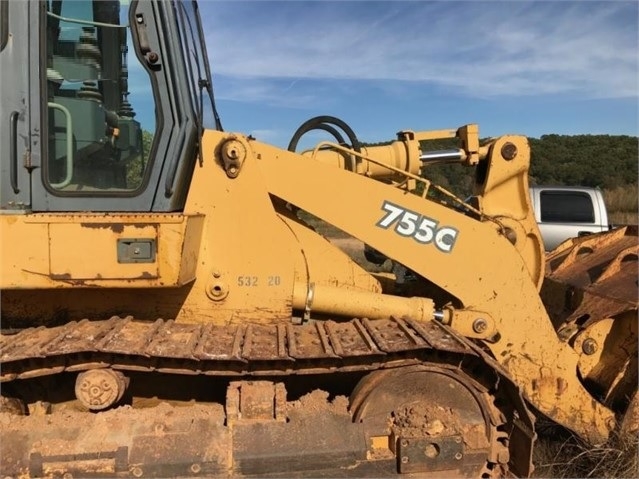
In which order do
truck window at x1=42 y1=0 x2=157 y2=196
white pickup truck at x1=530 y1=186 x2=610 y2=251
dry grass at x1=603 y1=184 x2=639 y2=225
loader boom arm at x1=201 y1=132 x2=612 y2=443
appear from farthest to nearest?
1. dry grass at x1=603 y1=184 x2=639 y2=225
2. white pickup truck at x1=530 y1=186 x2=610 y2=251
3. loader boom arm at x1=201 y1=132 x2=612 y2=443
4. truck window at x1=42 y1=0 x2=157 y2=196

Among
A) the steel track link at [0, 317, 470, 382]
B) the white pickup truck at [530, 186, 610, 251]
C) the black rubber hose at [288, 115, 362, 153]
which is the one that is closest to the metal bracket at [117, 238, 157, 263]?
the steel track link at [0, 317, 470, 382]

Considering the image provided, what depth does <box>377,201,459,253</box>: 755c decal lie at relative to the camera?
11.9 ft

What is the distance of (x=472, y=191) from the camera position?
431 cm

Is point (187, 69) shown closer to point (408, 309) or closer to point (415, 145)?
point (415, 145)

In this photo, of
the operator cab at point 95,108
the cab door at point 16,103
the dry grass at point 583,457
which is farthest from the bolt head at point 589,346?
the cab door at point 16,103

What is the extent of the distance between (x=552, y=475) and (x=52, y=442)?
3.13 meters

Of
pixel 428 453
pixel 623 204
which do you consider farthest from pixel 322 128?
pixel 623 204

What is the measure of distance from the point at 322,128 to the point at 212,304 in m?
1.49

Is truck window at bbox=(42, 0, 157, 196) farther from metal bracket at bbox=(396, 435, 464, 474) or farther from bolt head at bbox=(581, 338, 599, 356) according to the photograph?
bolt head at bbox=(581, 338, 599, 356)

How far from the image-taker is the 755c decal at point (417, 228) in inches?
143

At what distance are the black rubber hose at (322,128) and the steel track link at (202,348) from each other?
4.36ft

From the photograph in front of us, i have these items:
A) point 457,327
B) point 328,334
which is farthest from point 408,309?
point 328,334

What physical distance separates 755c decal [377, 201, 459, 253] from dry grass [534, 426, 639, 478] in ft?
5.33

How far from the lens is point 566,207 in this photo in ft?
35.0
